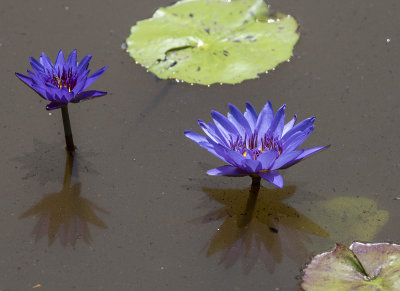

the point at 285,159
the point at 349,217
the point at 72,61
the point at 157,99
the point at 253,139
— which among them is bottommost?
the point at 349,217

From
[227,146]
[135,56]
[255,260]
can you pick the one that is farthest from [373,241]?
[135,56]

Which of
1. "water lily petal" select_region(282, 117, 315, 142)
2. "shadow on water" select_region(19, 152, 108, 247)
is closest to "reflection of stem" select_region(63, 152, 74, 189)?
"shadow on water" select_region(19, 152, 108, 247)

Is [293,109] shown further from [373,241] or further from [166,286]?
[166,286]

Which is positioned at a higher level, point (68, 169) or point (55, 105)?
point (55, 105)

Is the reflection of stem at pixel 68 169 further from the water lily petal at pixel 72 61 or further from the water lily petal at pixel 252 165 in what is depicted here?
the water lily petal at pixel 252 165

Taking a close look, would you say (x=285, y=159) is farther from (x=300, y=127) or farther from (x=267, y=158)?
(x=300, y=127)

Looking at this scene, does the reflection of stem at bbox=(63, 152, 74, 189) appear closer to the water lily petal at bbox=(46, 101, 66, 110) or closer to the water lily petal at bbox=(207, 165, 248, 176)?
the water lily petal at bbox=(46, 101, 66, 110)

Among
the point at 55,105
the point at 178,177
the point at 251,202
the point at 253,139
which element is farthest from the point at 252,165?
the point at 55,105
